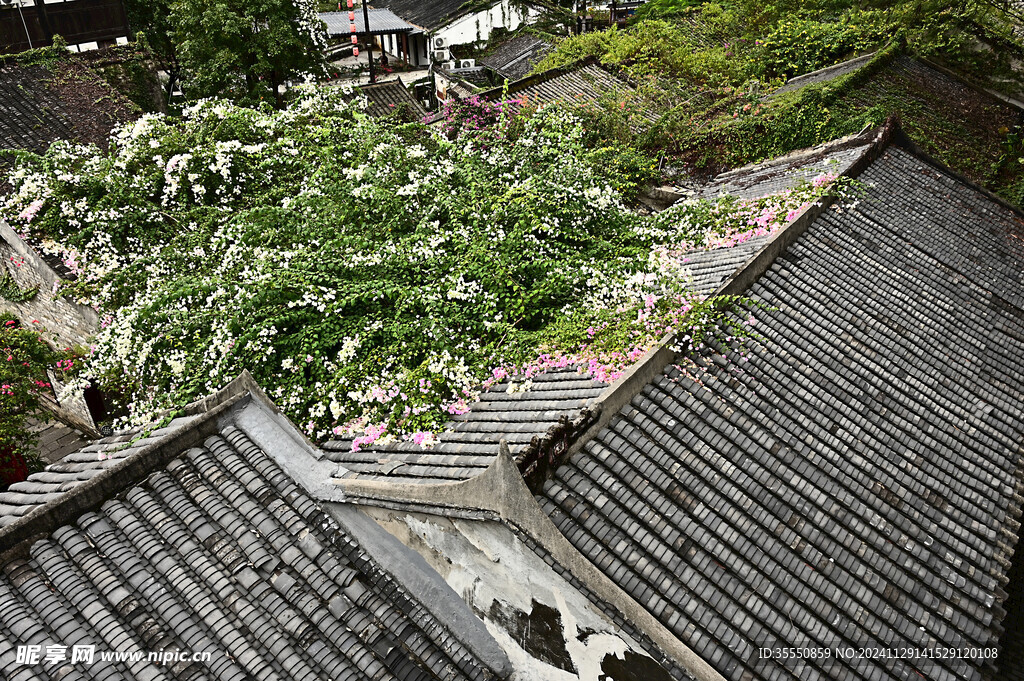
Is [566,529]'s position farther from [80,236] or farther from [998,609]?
[80,236]

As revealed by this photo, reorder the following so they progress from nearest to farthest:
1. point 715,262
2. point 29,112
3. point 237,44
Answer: point 715,262, point 29,112, point 237,44

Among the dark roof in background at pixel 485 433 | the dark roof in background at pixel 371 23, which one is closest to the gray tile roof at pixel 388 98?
the dark roof in background at pixel 371 23

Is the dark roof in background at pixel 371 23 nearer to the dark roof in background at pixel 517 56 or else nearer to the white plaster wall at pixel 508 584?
the dark roof in background at pixel 517 56

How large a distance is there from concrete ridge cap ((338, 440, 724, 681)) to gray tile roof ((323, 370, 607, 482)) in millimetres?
1024

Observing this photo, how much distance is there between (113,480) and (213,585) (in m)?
2.10

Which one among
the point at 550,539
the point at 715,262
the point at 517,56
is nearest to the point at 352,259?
the point at 715,262

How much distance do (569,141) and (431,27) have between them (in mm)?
44538

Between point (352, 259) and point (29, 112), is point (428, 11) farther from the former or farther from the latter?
point (352, 259)

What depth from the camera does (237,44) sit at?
29.9 m

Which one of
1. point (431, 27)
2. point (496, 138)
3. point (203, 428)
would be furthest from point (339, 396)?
point (431, 27)

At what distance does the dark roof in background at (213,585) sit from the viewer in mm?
7445

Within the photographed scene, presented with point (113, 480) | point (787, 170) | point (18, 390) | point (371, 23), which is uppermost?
point (371, 23)

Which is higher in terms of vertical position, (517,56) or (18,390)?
(517,56)

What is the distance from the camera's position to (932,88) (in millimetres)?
25422
